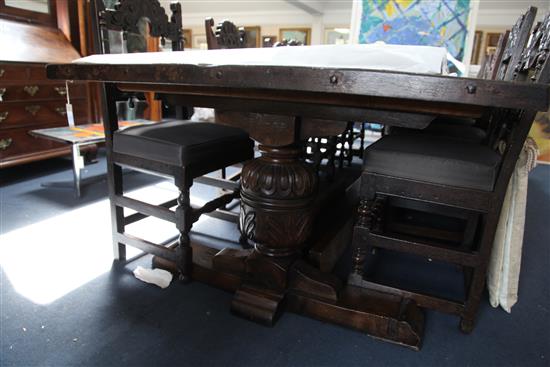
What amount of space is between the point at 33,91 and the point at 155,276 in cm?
221

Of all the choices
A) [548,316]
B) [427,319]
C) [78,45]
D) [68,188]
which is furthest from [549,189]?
[78,45]

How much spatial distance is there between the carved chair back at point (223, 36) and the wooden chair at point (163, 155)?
1.84 ft

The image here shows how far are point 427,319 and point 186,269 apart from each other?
88 cm

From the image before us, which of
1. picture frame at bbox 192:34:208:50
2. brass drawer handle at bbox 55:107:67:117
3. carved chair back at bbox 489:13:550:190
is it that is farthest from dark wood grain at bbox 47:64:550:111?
picture frame at bbox 192:34:208:50

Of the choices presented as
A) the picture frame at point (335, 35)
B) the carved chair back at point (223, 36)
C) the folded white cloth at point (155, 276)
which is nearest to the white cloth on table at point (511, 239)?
the folded white cloth at point (155, 276)

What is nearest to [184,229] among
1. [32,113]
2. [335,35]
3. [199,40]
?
[32,113]

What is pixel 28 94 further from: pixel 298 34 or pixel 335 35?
pixel 335 35

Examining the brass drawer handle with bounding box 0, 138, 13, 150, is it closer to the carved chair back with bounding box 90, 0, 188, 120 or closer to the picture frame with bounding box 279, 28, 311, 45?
the carved chair back with bounding box 90, 0, 188, 120

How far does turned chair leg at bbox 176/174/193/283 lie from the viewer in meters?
1.30

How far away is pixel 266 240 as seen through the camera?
4.19ft

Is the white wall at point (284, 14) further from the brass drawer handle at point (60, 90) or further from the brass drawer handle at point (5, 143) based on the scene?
the brass drawer handle at point (5, 143)

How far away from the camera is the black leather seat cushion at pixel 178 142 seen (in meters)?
1.27

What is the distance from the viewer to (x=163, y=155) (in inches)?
50.9

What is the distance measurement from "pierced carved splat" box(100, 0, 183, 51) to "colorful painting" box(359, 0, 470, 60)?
11.8 feet
